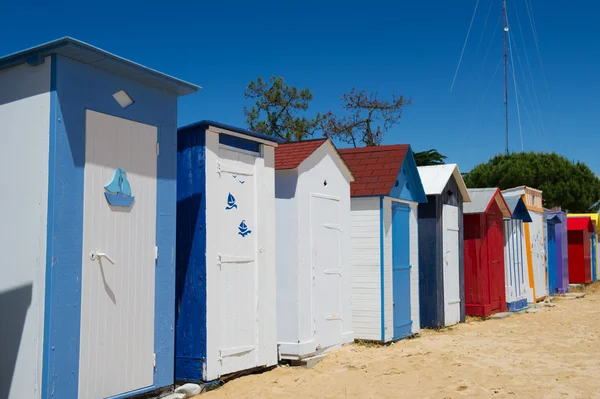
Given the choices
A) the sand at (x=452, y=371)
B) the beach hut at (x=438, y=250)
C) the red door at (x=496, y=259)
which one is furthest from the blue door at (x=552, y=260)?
the sand at (x=452, y=371)

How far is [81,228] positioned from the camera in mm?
5574

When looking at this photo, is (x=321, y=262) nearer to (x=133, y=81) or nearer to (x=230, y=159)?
(x=230, y=159)

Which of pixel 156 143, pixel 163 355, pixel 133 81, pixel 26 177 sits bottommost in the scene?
pixel 163 355

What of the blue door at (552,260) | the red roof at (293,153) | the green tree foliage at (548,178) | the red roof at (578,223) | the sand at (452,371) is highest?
the green tree foliage at (548,178)

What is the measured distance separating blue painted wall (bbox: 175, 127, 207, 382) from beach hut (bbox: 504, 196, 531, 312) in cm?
1124

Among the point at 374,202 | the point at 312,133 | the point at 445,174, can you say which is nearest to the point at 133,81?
the point at 374,202

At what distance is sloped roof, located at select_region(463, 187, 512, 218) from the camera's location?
14547 millimetres

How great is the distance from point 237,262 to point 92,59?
297cm

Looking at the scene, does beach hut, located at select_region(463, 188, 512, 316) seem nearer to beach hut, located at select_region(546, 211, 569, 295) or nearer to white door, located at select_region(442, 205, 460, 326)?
white door, located at select_region(442, 205, 460, 326)

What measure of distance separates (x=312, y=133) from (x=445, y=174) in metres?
17.3

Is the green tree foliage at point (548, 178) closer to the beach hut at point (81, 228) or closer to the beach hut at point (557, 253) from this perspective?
the beach hut at point (557, 253)

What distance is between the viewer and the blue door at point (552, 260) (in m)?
21.4

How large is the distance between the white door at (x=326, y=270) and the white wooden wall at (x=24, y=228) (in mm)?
4410

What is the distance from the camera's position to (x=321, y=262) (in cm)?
932
